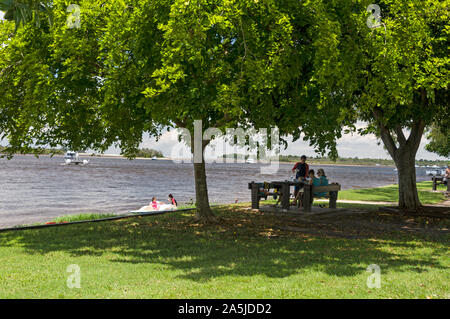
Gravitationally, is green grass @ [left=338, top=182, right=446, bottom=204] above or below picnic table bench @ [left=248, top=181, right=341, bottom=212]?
below

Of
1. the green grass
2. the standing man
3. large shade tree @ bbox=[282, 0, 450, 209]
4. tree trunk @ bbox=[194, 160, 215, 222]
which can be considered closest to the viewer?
large shade tree @ bbox=[282, 0, 450, 209]

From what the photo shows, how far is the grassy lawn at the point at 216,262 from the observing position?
6.25 m

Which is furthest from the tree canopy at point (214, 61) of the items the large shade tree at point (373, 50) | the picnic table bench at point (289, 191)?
the picnic table bench at point (289, 191)

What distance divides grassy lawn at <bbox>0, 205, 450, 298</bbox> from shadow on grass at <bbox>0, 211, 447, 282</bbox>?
0.02m

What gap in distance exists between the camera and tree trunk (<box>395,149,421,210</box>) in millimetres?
17562

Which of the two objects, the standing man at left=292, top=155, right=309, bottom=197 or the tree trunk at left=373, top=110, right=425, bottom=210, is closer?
the standing man at left=292, top=155, right=309, bottom=197

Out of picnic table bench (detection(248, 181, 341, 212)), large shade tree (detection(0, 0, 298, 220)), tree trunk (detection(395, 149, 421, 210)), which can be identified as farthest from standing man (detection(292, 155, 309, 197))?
large shade tree (detection(0, 0, 298, 220))

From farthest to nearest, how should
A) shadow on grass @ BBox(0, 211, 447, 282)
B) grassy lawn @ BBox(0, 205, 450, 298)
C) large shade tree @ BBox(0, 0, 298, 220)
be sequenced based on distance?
1. large shade tree @ BBox(0, 0, 298, 220)
2. shadow on grass @ BBox(0, 211, 447, 282)
3. grassy lawn @ BBox(0, 205, 450, 298)

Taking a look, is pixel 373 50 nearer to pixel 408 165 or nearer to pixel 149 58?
pixel 149 58

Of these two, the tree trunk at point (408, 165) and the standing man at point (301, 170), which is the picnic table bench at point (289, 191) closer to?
the standing man at point (301, 170)

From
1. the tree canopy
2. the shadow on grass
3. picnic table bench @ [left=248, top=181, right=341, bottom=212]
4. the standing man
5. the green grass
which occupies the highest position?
the tree canopy

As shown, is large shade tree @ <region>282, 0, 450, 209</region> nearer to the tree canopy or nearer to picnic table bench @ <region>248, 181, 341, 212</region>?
the tree canopy

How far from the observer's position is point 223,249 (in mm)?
9633

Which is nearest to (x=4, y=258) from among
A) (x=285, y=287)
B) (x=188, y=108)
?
(x=188, y=108)
